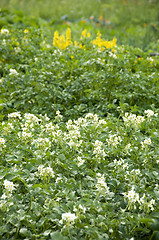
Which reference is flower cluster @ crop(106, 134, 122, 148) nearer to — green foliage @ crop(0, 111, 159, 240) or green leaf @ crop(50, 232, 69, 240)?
green foliage @ crop(0, 111, 159, 240)

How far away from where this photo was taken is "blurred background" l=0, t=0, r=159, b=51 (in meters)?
6.32

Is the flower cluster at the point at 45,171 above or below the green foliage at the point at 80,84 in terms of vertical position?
below

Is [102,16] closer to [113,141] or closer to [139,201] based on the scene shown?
[113,141]

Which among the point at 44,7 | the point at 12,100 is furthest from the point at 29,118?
the point at 44,7

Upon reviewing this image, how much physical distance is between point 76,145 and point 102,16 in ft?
20.0

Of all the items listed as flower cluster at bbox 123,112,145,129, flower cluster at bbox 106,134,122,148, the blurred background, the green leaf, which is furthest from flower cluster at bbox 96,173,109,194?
the blurred background

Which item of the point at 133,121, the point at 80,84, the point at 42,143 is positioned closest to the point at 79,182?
the point at 42,143

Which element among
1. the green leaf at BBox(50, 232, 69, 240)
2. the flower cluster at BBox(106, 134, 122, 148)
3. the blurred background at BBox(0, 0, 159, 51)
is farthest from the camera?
the blurred background at BBox(0, 0, 159, 51)

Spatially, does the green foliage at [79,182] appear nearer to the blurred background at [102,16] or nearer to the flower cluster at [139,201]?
the flower cluster at [139,201]

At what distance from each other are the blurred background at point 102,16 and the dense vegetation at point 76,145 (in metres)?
1.50

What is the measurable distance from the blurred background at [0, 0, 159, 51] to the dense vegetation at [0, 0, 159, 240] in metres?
1.50

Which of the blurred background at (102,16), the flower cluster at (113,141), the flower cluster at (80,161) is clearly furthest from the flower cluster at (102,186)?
the blurred background at (102,16)

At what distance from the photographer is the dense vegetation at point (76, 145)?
184 cm

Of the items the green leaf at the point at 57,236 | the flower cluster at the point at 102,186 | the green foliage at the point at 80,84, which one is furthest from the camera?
the green foliage at the point at 80,84
